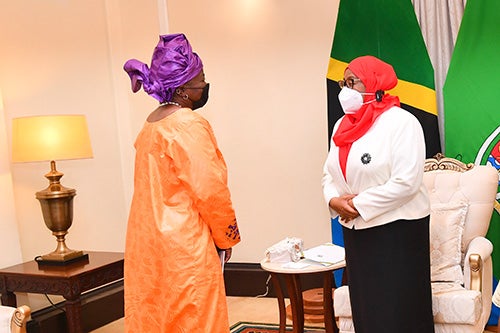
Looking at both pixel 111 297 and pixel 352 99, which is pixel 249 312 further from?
pixel 352 99

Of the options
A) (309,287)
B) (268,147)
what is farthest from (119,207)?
(309,287)

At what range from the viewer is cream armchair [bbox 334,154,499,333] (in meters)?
3.15

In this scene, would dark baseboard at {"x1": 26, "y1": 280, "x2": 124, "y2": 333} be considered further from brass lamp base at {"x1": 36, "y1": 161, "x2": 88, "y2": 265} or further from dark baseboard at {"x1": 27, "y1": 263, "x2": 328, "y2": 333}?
brass lamp base at {"x1": 36, "y1": 161, "x2": 88, "y2": 265}

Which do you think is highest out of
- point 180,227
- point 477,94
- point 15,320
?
point 477,94

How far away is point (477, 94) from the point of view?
13.3 ft

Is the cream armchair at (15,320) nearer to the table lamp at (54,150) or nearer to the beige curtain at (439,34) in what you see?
the table lamp at (54,150)

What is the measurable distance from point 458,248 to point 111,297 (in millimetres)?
2540

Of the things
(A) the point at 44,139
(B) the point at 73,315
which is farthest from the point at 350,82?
(B) the point at 73,315

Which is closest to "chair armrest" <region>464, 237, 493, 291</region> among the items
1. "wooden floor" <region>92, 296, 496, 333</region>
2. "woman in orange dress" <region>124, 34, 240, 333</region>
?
"woman in orange dress" <region>124, 34, 240, 333</region>

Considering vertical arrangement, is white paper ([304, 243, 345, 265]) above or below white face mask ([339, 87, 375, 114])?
below

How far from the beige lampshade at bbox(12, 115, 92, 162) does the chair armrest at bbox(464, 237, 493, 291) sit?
2.26 m

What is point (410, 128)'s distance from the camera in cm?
295

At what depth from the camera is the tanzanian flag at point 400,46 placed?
418 centimetres

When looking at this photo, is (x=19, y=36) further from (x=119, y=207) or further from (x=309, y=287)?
(x=309, y=287)
